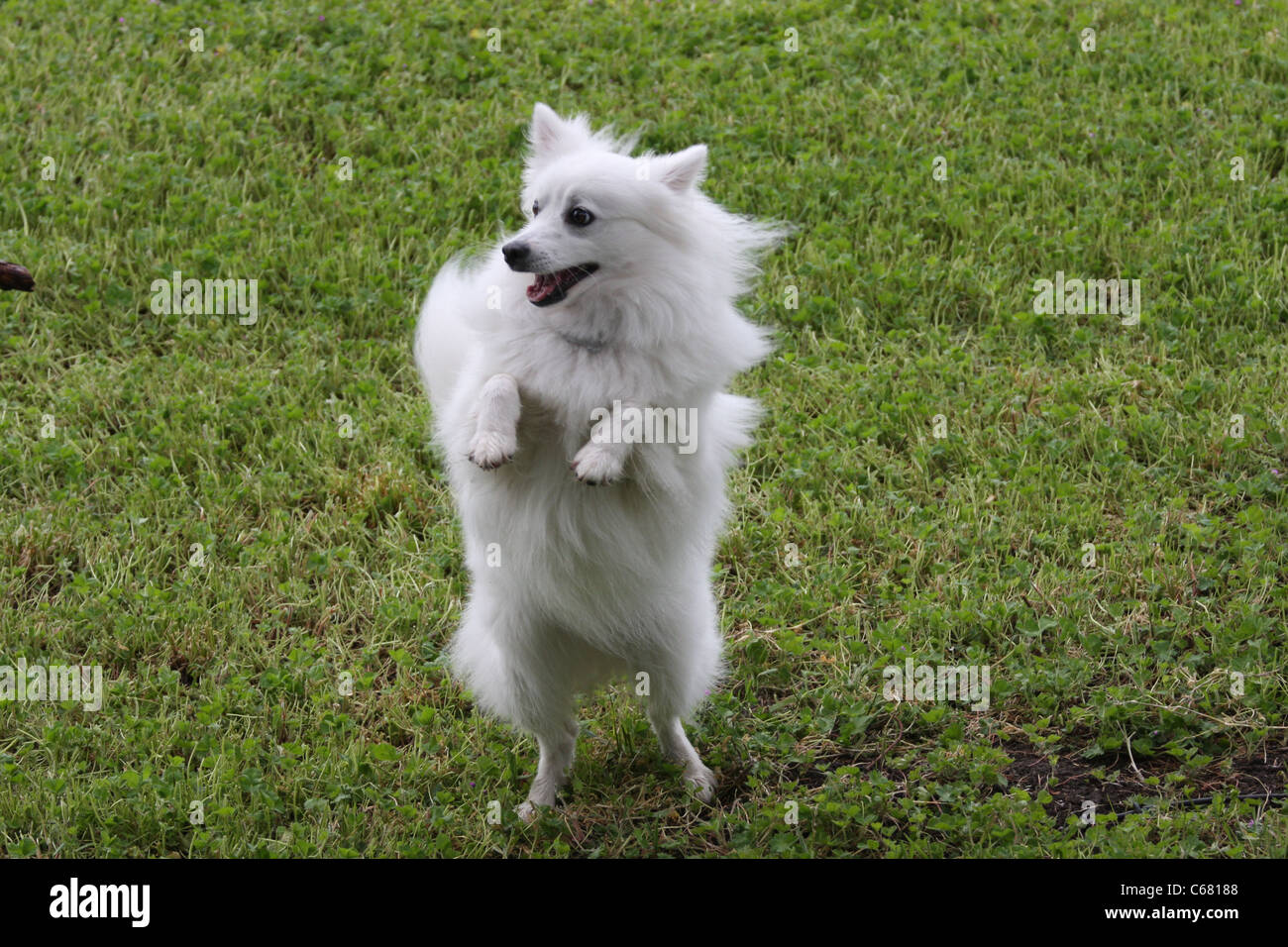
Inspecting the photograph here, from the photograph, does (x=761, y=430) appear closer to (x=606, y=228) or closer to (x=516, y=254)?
(x=606, y=228)

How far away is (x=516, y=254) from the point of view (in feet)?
11.3

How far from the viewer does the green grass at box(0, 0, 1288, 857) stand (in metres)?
4.25

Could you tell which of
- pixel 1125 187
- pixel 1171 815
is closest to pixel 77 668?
pixel 1171 815

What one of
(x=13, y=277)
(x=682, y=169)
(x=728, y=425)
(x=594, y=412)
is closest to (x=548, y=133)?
(x=682, y=169)

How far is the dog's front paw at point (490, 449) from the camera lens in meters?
3.37

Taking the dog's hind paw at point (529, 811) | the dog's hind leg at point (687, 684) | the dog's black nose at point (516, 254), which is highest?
the dog's black nose at point (516, 254)

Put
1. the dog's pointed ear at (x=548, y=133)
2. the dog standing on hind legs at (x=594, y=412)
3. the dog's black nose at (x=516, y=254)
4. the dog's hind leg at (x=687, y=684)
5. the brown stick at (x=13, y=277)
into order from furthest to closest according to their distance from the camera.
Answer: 1. the dog's hind leg at (x=687, y=684)
2. the dog's pointed ear at (x=548, y=133)
3. the dog standing on hind legs at (x=594, y=412)
4. the dog's black nose at (x=516, y=254)
5. the brown stick at (x=13, y=277)

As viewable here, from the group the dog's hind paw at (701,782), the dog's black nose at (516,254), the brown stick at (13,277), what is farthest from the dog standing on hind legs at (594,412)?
the brown stick at (13,277)

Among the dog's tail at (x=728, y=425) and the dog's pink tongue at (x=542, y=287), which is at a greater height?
the dog's pink tongue at (x=542, y=287)

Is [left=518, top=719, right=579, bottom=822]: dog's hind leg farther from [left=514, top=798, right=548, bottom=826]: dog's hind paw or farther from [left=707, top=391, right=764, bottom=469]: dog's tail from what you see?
[left=707, top=391, right=764, bottom=469]: dog's tail

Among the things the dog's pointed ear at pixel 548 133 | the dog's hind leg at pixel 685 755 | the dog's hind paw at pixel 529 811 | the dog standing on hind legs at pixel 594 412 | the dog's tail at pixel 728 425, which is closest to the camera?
the dog standing on hind legs at pixel 594 412

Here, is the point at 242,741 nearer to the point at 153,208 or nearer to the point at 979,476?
the point at 979,476

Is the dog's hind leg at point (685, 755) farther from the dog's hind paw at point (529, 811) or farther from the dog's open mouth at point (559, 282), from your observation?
the dog's open mouth at point (559, 282)

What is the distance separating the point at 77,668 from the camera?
4.69 m
